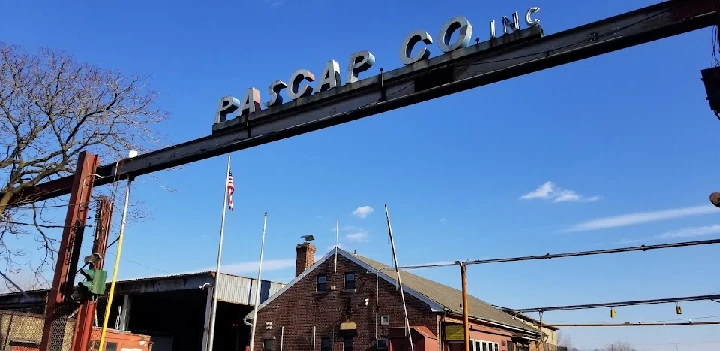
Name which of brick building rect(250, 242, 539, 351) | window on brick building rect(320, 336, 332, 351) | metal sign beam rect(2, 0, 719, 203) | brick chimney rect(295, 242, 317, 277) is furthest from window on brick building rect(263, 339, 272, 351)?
metal sign beam rect(2, 0, 719, 203)

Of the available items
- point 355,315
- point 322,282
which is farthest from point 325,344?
point 322,282

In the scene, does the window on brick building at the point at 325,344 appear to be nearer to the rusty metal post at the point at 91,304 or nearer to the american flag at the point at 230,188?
the american flag at the point at 230,188

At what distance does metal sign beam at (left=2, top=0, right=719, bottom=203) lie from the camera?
1004 cm

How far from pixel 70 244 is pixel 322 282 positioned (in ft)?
56.5

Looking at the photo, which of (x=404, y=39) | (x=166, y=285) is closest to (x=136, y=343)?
(x=166, y=285)

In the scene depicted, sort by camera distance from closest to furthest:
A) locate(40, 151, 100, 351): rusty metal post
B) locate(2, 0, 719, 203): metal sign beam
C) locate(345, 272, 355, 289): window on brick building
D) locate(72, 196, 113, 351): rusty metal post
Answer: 1. locate(2, 0, 719, 203): metal sign beam
2. locate(72, 196, 113, 351): rusty metal post
3. locate(40, 151, 100, 351): rusty metal post
4. locate(345, 272, 355, 289): window on brick building

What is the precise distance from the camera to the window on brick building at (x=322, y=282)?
30859mm

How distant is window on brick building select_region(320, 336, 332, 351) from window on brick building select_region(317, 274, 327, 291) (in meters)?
2.68

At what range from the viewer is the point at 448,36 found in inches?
472

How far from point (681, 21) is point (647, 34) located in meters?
0.56

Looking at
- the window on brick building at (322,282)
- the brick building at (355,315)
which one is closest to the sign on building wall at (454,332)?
the brick building at (355,315)

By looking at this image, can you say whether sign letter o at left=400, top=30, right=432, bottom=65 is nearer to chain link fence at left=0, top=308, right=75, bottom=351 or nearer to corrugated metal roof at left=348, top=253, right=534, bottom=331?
corrugated metal roof at left=348, top=253, right=534, bottom=331

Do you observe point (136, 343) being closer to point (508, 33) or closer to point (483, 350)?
point (483, 350)

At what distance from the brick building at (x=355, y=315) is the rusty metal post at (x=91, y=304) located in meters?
15.4
